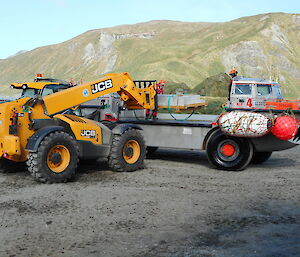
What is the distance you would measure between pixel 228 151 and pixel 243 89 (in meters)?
5.02

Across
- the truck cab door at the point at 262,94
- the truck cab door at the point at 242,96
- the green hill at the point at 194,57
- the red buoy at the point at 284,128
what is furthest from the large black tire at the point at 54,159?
the green hill at the point at 194,57

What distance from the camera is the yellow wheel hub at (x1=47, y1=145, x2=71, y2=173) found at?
7.78 meters

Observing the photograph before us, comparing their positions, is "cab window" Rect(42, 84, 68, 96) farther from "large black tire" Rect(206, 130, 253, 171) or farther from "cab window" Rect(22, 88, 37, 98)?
"large black tire" Rect(206, 130, 253, 171)

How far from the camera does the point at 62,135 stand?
311 inches

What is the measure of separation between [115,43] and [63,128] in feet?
364

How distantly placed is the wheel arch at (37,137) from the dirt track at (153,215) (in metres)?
0.79

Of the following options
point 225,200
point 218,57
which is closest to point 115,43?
point 218,57

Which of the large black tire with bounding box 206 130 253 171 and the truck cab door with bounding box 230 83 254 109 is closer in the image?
the large black tire with bounding box 206 130 253 171

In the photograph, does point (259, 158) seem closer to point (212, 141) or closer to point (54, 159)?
point (212, 141)

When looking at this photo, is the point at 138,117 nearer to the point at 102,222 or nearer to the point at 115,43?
the point at 102,222

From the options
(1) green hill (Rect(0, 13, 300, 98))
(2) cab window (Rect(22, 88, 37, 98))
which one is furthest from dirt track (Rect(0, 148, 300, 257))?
(1) green hill (Rect(0, 13, 300, 98))

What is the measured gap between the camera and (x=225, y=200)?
22.6ft

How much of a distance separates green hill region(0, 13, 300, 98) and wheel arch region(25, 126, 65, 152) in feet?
104

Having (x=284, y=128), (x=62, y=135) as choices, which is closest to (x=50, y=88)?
(x=62, y=135)
